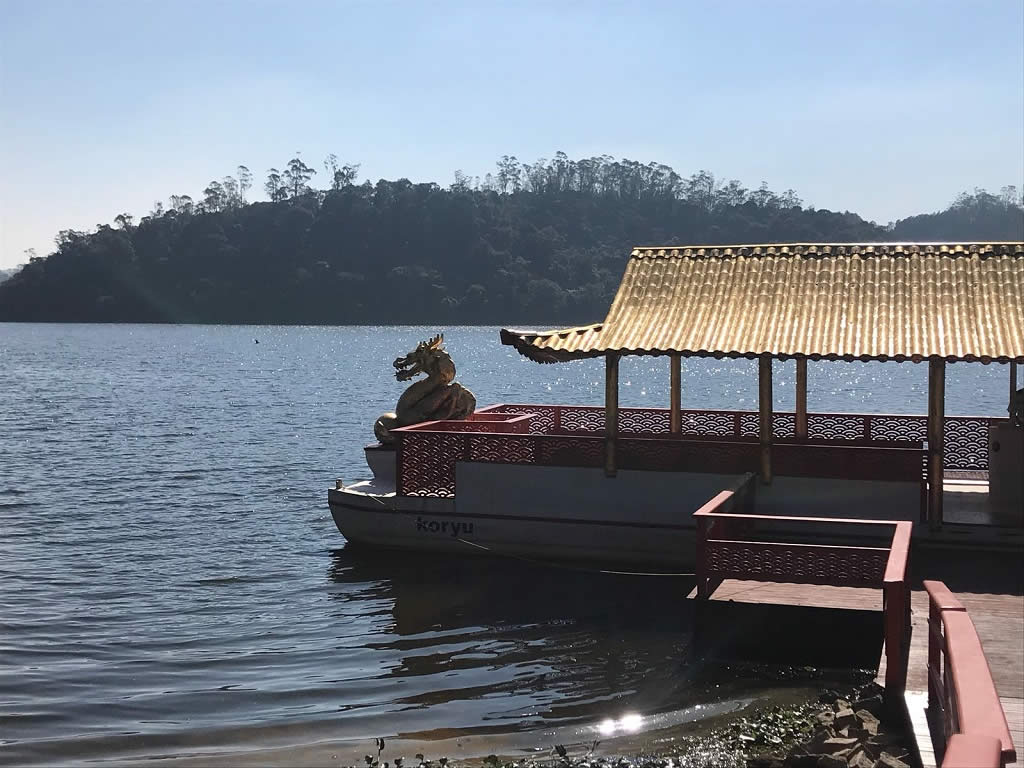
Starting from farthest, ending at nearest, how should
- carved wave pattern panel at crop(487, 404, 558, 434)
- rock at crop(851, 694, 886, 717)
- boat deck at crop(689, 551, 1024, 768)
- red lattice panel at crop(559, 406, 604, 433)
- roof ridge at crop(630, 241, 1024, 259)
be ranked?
carved wave pattern panel at crop(487, 404, 558, 434) < red lattice panel at crop(559, 406, 604, 433) < roof ridge at crop(630, 241, 1024, 259) < rock at crop(851, 694, 886, 717) < boat deck at crop(689, 551, 1024, 768)

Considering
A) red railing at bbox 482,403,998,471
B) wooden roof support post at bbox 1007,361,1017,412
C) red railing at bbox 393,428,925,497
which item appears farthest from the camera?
red railing at bbox 482,403,998,471

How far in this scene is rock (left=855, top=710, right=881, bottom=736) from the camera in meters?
8.92

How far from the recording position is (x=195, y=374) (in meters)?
76.0

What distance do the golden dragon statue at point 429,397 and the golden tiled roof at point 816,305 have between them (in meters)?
3.17

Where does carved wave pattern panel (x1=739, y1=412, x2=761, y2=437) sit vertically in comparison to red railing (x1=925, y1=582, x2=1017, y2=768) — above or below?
above

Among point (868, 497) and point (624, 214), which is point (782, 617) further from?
point (624, 214)

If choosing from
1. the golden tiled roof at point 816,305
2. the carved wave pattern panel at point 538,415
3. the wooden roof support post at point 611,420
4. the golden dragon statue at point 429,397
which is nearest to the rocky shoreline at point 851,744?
the golden tiled roof at point 816,305

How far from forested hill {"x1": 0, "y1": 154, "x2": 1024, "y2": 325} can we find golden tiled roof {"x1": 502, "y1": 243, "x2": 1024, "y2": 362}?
135785mm

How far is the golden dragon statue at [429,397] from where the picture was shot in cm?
1803

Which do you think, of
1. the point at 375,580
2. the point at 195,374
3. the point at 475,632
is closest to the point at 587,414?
the point at 375,580

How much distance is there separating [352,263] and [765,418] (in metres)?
149

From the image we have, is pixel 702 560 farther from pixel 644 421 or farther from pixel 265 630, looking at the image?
pixel 644 421

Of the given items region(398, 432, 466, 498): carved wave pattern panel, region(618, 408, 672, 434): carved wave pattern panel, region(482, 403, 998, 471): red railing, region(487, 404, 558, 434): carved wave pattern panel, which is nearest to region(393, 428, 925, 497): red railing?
region(398, 432, 466, 498): carved wave pattern panel

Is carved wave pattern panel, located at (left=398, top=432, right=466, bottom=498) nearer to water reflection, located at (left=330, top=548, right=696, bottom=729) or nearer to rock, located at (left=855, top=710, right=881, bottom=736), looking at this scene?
water reflection, located at (left=330, top=548, right=696, bottom=729)
